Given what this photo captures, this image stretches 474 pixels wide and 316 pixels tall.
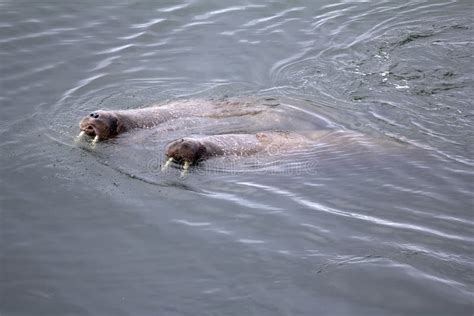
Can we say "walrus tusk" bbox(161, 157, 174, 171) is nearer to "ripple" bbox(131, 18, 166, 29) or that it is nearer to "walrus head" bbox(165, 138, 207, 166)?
"walrus head" bbox(165, 138, 207, 166)

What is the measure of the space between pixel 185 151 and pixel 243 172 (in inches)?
29.6

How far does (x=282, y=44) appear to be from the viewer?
1332 cm

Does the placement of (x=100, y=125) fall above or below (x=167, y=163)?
above

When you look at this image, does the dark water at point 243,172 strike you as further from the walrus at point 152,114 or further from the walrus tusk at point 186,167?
the walrus at point 152,114

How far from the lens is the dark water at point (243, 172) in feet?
23.5

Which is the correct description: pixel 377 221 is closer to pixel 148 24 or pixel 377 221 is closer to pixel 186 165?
pixel 186 165

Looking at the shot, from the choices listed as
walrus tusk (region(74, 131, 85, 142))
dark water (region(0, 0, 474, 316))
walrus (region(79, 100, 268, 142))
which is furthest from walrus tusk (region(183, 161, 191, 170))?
walrus tusk (region(74, 131, 85, 142))

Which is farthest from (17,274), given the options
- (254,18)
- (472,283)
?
(254,18)

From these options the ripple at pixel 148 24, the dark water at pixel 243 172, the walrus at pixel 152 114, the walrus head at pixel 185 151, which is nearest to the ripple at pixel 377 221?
the dark water at pixel 243 172

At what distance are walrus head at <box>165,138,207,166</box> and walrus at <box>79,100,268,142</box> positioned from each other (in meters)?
0.97

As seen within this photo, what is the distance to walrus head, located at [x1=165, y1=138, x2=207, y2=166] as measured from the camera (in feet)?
30.0

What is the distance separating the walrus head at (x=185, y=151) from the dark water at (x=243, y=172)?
164 millimetres

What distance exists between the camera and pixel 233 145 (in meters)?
9.55

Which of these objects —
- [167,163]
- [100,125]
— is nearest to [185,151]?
[167,163]
